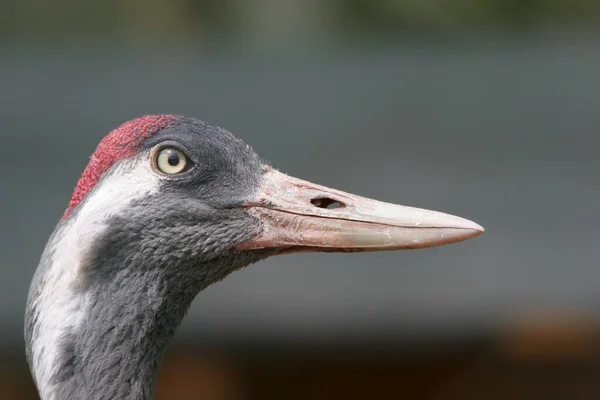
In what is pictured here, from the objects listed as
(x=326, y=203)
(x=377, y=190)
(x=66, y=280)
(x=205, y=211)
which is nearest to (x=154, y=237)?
(x=205, y=211)

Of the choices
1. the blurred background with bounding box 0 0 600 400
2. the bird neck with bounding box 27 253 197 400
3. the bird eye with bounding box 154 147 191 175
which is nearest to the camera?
the bird neck with bounding box 27 253 197 400

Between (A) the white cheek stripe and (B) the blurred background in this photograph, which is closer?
(A) the white cheek stripe

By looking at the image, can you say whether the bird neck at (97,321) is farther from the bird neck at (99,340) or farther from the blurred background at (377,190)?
the blurred background at (377,190)

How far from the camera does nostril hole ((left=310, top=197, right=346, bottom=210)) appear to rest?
9.52 ft

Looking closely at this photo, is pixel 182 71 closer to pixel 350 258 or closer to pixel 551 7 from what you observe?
pixel 350 258

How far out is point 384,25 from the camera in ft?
37.6

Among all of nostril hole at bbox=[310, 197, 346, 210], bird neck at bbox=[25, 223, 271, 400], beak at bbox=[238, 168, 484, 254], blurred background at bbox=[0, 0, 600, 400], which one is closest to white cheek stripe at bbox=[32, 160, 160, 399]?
bird neck at bbox=[25, 223, 271, 400]

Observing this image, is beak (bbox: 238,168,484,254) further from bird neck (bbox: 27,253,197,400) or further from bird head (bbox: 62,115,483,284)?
bird neck (bbox: 27,253,197,400)

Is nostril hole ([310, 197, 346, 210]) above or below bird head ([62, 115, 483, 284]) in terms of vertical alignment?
above

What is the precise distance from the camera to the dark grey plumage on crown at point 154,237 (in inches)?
108

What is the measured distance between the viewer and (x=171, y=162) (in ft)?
9.34

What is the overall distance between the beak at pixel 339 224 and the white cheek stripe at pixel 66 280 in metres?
0.36

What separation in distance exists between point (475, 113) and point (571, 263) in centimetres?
139

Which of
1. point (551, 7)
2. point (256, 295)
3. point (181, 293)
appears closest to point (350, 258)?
point (256, 295)
